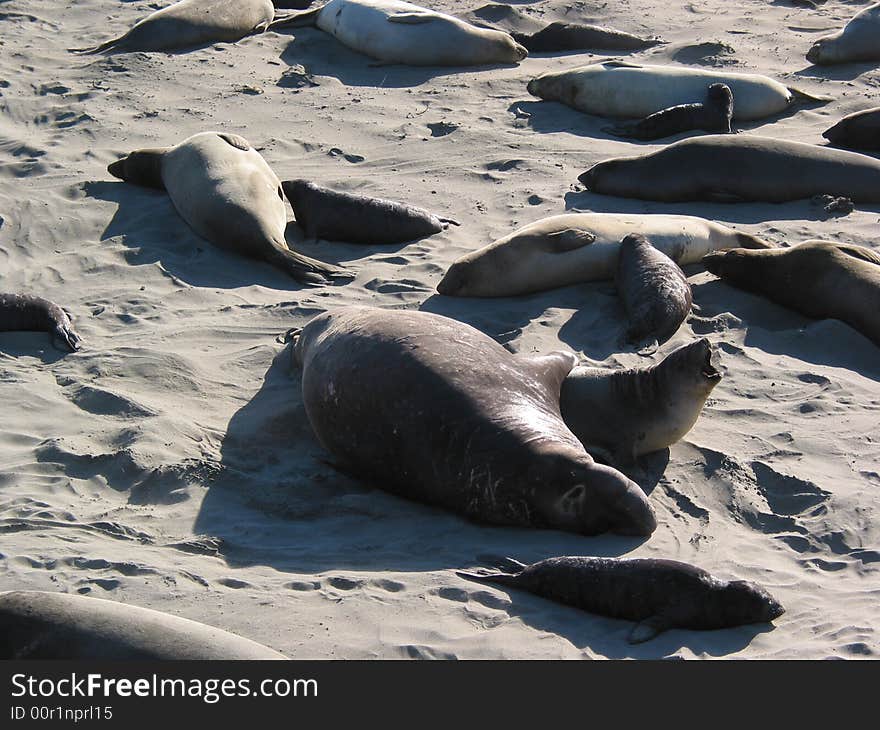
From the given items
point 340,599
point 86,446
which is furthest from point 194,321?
point 340,599

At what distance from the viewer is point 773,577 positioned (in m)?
4.39

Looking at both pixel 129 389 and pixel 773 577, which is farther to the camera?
pixel 129 389

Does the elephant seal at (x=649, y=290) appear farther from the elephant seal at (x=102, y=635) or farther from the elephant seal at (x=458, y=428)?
the elephant seal at (x=102, y=635)

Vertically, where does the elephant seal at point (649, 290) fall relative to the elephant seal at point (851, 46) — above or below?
below

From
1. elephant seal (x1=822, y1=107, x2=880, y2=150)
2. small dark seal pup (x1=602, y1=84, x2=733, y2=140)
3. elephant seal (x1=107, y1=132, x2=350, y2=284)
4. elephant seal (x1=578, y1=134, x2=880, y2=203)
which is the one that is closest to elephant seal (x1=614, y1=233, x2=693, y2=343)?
elephant seal (x1=578, y1=134, x2=880, y2=203)

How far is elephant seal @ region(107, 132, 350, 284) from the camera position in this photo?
736 centimetres

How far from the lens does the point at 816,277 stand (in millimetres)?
6809

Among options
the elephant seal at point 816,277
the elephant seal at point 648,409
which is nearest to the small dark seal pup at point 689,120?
the elephant seal at point 816,277

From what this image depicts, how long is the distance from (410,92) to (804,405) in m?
5.65

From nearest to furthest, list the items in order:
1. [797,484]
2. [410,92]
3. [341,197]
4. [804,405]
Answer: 1. [797,484]
2. [804,405]
3. [341,197]
4. [410,92]

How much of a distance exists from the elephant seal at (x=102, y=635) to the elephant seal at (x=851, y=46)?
29.7ft

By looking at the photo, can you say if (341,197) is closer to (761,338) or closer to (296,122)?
(296,122)

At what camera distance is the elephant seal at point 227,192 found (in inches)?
290

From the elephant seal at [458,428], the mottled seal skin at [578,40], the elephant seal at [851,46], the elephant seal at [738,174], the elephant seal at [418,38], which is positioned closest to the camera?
the elephant seal at [458,428]
